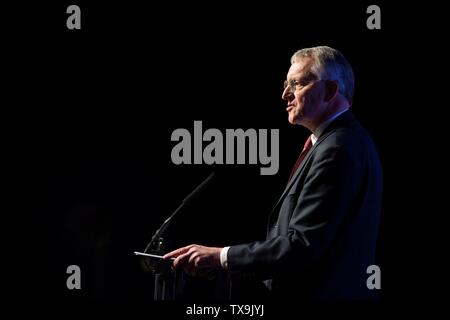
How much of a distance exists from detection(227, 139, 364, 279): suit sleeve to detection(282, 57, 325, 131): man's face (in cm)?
23

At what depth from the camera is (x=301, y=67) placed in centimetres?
183

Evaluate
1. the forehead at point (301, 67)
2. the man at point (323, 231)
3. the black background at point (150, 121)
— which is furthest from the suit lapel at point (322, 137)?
the black background at point (150, 121)

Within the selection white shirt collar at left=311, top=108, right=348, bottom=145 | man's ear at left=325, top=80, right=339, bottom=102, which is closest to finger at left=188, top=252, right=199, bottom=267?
white shirt collar at left=311, top=108, right=348, bottom=145

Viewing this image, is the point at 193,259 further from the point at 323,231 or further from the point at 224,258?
the point at 323,231

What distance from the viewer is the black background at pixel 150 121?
274cm

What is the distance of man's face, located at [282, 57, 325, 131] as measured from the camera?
1.80m

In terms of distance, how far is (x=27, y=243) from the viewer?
10.4 feet

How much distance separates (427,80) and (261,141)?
848 millimetres

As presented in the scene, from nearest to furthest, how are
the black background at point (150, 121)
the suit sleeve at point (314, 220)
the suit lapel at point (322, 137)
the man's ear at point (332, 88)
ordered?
the suit sleeve at point (314, 220) → the suit lapel at point (322, 137) → the man's ear at point (332, 88) → the black background at point (150, 121)

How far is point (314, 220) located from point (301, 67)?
0.54 metres

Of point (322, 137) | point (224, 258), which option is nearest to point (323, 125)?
point (322, 137)

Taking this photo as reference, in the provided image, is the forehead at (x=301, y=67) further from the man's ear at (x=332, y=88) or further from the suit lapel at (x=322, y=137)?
the suit lapel at (x=322, y=137)

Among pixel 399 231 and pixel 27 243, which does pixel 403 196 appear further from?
pixel 27 243
